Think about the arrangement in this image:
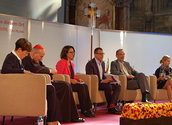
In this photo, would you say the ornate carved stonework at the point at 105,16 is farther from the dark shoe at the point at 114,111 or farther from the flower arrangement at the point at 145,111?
the flower arrangement at the point at 145,111

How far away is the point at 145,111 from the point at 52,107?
56.5 inches

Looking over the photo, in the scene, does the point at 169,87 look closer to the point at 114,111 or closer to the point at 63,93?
the point at 114,111

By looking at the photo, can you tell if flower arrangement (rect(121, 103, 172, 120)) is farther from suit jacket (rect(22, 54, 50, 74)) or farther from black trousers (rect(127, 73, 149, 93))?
black trousers (rect(127, 73, 149, 93))

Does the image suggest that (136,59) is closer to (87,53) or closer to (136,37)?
(136,37)

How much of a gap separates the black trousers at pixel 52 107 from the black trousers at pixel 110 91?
183 cm

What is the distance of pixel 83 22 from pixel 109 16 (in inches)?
39.3

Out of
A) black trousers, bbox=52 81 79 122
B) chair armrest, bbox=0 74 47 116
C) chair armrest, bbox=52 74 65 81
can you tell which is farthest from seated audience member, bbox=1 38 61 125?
chair armrest, bbox=52 74 65 81

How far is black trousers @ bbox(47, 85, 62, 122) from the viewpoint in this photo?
376cm

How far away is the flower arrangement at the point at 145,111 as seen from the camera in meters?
2.59

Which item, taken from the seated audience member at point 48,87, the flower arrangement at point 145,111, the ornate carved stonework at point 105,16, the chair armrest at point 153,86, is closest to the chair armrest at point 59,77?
the seated audience member at point 48,87

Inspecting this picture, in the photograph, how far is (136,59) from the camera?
8078 mm

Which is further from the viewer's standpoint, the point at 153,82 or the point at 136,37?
the point at 136,37

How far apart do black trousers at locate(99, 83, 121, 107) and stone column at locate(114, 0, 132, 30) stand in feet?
20.6

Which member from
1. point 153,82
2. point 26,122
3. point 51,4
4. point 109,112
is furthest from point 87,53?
point 51,4
